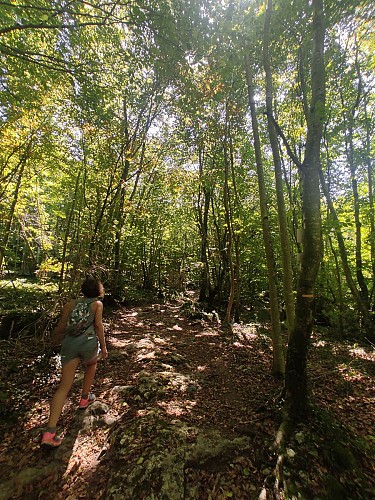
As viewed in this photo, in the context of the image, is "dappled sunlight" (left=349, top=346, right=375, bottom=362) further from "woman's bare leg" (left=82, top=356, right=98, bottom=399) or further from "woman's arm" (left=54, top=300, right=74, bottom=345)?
"woman's arm" (left=54, top=300, right=74, bottom=345)

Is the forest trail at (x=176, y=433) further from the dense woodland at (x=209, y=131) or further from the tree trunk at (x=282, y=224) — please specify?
the tree trunk at (x=282, y=224)

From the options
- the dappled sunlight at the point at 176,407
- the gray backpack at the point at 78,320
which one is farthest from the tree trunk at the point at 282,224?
the gray backpack at the point at 78,320

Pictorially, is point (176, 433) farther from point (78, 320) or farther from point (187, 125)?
point (187, 125)

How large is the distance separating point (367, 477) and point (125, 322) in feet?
26.8

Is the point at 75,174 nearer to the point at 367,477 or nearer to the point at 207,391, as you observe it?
the point at 207,391

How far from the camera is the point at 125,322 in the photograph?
941 cm

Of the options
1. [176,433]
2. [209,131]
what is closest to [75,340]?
[176,433]

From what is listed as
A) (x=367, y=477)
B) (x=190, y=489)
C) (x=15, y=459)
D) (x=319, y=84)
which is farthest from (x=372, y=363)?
(x=15, y=459)

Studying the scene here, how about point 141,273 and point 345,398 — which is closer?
point 345,398

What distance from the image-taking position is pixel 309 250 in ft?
10.00

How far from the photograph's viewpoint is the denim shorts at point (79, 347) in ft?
9.84

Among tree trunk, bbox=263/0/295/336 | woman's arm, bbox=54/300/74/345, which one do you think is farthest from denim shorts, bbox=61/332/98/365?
tree trunk, bbox=263/0/295/336

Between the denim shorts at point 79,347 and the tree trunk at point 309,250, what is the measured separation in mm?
2645

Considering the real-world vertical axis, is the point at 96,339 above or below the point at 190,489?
above
